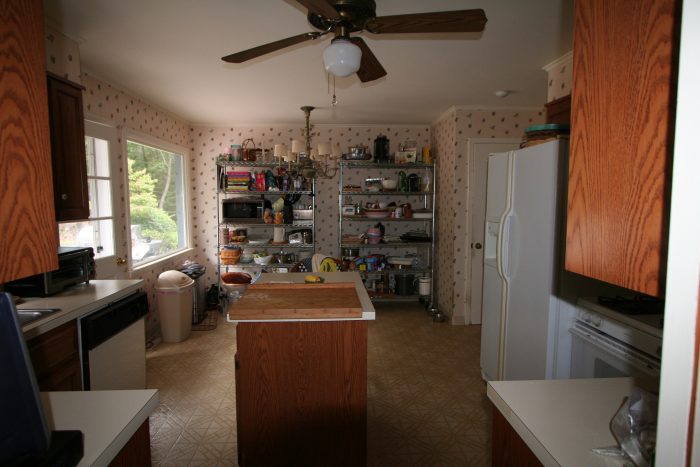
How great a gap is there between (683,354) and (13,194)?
45.8 inches

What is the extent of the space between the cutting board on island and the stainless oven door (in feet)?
3.81

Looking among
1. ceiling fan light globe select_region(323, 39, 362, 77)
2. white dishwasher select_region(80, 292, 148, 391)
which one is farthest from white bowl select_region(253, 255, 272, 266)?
ceiling fan light globe select_region(323, 39, 362, 77)

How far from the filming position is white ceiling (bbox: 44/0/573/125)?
1971 millimetres

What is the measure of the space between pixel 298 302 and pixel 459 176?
2.90 m

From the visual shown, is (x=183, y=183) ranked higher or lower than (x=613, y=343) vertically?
higher

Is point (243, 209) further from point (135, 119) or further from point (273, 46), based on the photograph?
point (273, 46)

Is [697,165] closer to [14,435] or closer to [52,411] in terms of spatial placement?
[14,435]

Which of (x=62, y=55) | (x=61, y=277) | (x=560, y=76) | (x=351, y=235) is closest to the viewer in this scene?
(x=61, y=277)

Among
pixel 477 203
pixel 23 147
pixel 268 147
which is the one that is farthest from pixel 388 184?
pixel 23 147

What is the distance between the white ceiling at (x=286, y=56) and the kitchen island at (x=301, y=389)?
1672mm

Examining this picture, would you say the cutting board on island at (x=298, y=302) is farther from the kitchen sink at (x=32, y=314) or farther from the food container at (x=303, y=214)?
the food container at (x=303, y=214)

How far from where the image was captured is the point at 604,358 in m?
1.68

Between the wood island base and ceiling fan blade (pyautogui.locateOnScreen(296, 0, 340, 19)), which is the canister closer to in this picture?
the wood island base

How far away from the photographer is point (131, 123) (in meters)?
3.35
